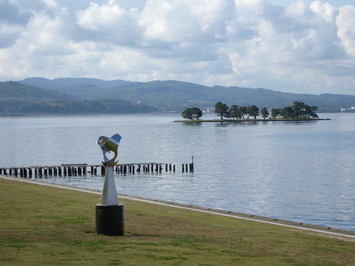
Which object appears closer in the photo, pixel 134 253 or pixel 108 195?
pixel 134 253

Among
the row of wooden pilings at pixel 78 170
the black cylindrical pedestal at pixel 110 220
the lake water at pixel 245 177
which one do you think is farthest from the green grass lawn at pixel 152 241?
the row of wooden pilings at pixel 78 170

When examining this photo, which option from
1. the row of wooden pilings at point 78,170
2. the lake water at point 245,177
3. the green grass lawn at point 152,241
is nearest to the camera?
the green grass lawn at point 152,241

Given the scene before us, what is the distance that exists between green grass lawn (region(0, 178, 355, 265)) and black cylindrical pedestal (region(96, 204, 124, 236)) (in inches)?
15.0

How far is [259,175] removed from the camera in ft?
281

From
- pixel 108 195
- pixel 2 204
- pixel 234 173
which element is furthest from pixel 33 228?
pixel 234 173

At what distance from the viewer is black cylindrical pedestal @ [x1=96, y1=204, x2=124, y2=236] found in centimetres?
2486

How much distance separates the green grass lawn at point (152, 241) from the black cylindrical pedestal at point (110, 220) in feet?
1.25

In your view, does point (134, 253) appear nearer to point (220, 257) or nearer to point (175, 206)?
point (220, 257)

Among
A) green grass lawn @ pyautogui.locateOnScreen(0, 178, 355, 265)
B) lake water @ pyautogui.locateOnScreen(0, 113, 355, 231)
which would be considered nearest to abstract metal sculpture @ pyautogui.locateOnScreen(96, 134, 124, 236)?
green grass lawn @ pyautogui.locateOnScreen(0, 178, 355, 265)

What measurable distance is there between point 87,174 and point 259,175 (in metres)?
27.7

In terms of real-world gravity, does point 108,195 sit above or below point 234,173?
above

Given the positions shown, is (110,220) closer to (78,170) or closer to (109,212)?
(109,212)

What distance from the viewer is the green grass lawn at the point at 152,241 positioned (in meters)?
21.2

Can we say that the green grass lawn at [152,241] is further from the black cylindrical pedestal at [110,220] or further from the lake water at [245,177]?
the lake water at [245,177]
